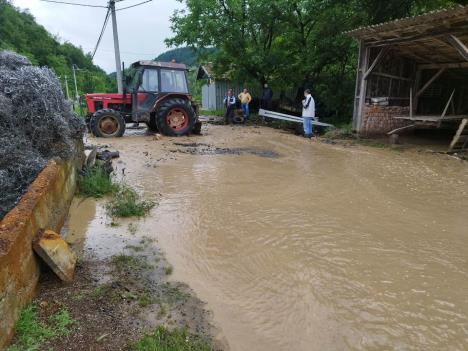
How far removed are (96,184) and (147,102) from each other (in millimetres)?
5732

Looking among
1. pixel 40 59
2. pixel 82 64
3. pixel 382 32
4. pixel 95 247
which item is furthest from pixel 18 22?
pixel 95 247

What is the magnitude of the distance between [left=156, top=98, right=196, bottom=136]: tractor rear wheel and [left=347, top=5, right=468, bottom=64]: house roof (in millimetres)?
5127

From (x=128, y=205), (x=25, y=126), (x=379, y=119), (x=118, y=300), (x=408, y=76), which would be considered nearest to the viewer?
(x=118, y=300)

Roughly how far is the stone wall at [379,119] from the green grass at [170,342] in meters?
10.2

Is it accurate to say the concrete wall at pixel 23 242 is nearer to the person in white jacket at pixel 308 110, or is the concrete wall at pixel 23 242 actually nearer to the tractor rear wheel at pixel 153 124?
the tractor rear wheel at pixel 153 124

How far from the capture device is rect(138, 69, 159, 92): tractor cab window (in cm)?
1042

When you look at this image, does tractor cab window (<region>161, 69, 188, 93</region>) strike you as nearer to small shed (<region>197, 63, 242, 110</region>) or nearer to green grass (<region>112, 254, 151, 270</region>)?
green grass (<region>112, 254, 151, 270</region>)

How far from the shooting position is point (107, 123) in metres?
10.3

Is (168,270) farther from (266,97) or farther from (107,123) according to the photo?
(266,97)

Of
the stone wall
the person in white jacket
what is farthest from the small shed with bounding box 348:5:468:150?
the person in white jacket

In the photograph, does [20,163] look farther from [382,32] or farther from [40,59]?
[40,59]

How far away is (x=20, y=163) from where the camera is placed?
3756 millimetres

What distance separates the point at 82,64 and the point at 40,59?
16.4 metres

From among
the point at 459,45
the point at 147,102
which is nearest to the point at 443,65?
the point at 459,45
